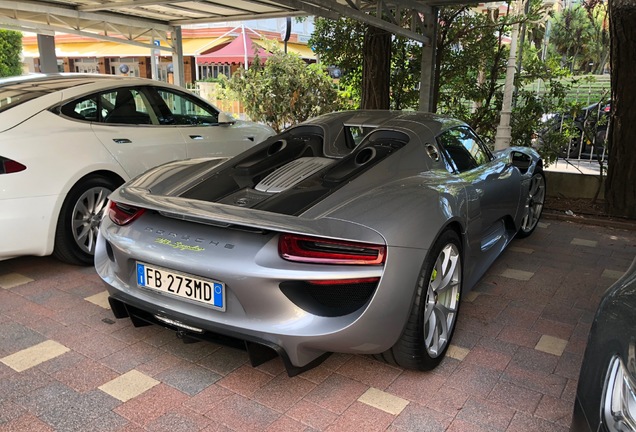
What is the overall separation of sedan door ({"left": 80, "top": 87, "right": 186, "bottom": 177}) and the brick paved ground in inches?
49.0

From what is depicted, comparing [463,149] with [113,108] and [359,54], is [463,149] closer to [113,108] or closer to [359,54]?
[113,108]

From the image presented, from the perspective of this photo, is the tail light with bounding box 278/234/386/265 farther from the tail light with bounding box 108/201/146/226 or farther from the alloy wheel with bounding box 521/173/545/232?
the alloy wheel with bounding box 521/173/545/232

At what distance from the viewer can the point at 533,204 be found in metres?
5.28

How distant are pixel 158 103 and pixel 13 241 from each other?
1.92 metres

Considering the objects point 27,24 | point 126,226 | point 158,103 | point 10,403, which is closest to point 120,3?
point 27,24

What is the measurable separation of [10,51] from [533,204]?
1614cm

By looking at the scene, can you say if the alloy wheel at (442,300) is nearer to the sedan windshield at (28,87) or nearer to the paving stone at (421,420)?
the paving stone at (421,420)

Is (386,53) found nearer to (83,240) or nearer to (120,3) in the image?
(120,3)

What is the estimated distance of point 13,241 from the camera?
3488 millimetres

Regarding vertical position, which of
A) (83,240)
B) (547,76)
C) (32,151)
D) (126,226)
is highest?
(547,76)

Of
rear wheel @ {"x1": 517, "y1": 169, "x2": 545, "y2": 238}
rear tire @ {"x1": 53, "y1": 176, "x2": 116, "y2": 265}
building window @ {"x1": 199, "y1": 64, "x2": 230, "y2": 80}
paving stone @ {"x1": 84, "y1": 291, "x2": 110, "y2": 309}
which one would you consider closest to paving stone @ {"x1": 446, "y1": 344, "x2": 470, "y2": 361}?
paving stone @ {"x1": 84, "y1": 291, "x2": 110, "y2": 309}

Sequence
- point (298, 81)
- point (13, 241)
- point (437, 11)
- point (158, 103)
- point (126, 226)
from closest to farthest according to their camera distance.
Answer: point (126, 226) < point (13, 241) < point (158, 103) < point (437, 11) < point (298, 81)

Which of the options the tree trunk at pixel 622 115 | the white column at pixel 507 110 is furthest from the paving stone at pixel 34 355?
the white column at pixel 507 110

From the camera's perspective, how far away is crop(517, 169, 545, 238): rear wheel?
512cm
